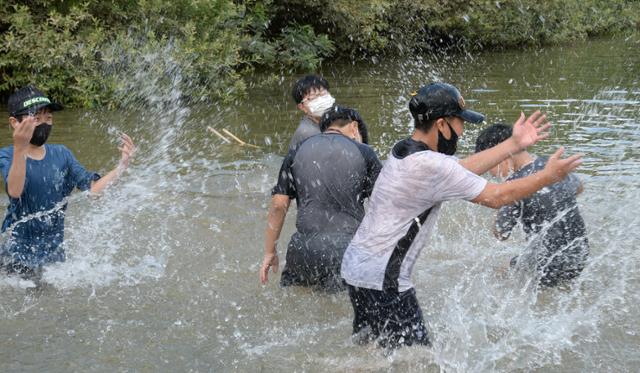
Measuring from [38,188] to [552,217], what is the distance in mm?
3764

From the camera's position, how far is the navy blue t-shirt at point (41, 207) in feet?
20.4

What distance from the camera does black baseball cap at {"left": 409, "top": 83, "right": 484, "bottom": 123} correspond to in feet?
14.0

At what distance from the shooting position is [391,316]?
4.52 meters

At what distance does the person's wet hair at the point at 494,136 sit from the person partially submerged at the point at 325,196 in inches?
33.4

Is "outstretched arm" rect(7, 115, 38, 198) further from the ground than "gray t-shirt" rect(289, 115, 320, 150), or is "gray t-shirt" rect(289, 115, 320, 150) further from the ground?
"outstretched arm" rect(7, 115, 38, 198)

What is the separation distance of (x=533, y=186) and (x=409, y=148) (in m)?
0.64

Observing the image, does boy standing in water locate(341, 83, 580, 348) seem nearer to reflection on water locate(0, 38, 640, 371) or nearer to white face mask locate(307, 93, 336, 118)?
reflection on water locate(0, 38, 640, 371)

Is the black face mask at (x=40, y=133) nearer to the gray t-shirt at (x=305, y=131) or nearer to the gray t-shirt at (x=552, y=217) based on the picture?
the gray t-shirt at (x=305, y=131)

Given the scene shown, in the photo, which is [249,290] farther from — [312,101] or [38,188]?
[38,188]

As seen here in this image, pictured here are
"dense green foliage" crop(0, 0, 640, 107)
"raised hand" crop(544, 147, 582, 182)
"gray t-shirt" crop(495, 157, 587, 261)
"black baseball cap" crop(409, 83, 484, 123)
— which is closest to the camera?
"raised hand" crop(544, 147, 582, 182)

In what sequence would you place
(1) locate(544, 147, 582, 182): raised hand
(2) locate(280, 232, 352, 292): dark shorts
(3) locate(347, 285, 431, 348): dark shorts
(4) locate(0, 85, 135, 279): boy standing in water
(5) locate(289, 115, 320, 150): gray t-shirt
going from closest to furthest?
(1) locate(544, 147, 582, 182): raised hand < (3) locate(347, 285, 431, 348): dark shorts < (2) locate(280, 232, 352, 292): dark shorts < (4) locate(0, 85, 135, 279): boy standing in water < (5) locate(289, 115, 320, 150): gray t-shirt

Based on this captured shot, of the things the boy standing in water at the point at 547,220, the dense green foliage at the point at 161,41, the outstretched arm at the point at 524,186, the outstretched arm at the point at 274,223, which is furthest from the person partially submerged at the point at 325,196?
the dense green foliage at the point at 161,41

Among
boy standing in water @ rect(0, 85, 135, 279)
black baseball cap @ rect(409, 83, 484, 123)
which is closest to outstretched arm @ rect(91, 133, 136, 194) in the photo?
boy standing in water @ rect(0, 85, 135, 279)

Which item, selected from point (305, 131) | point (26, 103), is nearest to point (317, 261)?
point (305, 131)
